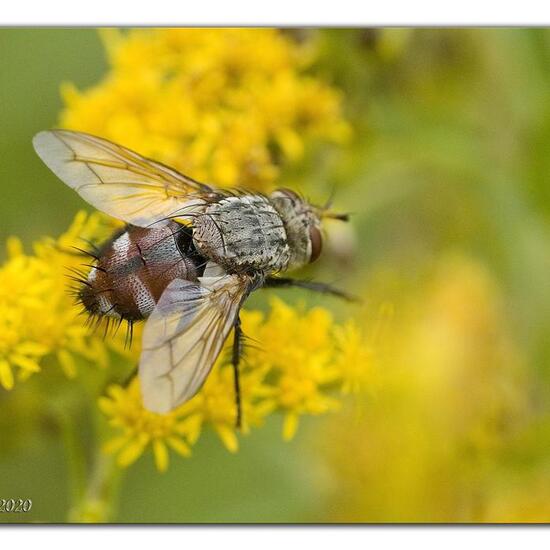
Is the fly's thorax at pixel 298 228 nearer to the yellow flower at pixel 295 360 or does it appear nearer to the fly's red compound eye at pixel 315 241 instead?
the fly's red compound eye at pixel 315 241

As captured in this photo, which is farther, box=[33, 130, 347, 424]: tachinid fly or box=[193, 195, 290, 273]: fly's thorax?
box=[193, 195, 290, 273]: fly's thorax

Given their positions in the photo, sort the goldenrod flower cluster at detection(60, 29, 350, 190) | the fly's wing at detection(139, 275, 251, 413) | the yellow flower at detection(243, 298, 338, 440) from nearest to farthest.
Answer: the fly's wing at detection(139, 275, 251, 413), the yellow flower at detection(243, 298, 338, 440), the goldenrod flower cluster at detection(60, 29, 350, 190)

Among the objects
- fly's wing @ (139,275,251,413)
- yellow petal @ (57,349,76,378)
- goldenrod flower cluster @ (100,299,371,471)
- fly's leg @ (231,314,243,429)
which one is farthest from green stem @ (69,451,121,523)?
fly's wing @ (139,275,251,413)

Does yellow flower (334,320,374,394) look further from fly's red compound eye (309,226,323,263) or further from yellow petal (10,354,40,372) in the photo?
yellow petal (10,354,40,372)

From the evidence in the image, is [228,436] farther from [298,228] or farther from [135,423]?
[298,228]

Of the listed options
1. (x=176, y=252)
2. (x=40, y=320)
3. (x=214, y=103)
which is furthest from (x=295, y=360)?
(x=214, y=103)
